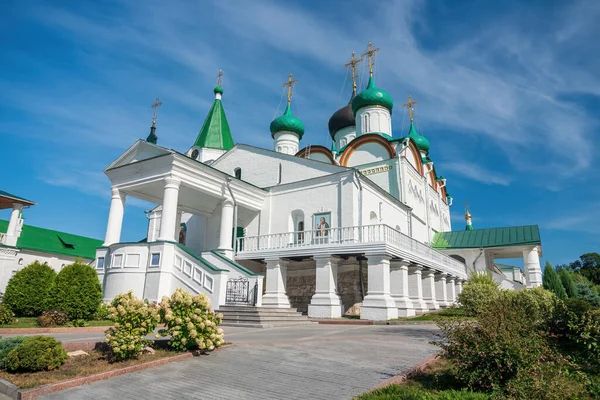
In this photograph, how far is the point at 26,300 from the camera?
1196 cm

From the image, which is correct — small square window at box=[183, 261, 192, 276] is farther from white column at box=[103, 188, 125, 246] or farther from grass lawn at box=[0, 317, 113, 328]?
white column at box=[103, 188, 125, 246]

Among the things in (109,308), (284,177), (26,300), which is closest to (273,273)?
(284,177)

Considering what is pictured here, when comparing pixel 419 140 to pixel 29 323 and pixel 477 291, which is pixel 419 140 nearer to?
pixel 477 291

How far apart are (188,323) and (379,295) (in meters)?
8.98

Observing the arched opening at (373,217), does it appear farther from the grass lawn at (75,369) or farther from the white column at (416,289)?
the grass lawn at (75,369)

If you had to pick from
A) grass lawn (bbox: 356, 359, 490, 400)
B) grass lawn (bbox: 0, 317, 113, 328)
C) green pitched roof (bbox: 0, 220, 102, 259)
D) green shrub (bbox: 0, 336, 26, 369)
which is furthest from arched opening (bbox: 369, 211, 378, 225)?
green pitched roof (bbox: 0, 220, 102, 259)

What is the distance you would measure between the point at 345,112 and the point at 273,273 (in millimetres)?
20718

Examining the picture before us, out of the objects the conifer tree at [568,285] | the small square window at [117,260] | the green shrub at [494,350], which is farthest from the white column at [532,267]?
the small square window at [117,260]

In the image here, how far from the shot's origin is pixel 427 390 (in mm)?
4727

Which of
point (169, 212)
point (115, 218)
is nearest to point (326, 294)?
point (169, 212)

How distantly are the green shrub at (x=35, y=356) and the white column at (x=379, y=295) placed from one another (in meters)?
10.4

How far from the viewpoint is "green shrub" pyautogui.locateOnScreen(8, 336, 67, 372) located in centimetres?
567

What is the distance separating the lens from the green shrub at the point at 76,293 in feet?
38.4

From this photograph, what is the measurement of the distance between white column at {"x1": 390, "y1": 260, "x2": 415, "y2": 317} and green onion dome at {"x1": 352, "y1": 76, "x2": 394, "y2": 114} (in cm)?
1595
